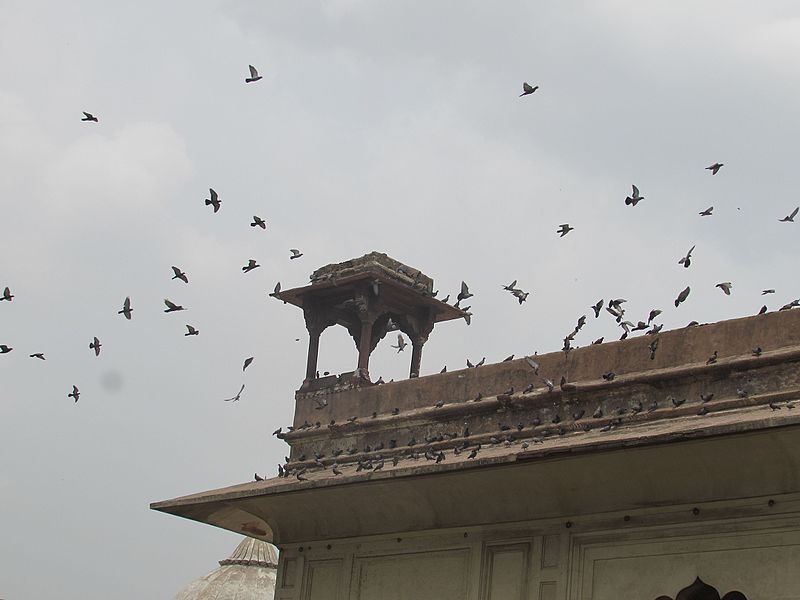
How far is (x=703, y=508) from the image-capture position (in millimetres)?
10281

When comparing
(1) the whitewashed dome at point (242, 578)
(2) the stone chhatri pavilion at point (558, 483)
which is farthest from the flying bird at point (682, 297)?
(1) the whitewashed dome at point (242, 578)

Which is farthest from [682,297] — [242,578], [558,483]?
[242,578]

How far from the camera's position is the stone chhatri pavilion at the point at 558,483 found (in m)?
9.96

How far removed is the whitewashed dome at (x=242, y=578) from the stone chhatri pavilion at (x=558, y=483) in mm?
9311

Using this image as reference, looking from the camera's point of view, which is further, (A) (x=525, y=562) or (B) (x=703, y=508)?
(A) (x=525, y=562)

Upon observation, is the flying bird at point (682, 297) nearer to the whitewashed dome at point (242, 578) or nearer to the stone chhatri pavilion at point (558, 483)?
the stone chhatri pavilion at point (558, 483)

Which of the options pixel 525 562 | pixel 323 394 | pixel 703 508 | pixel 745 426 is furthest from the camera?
pixel 323 394

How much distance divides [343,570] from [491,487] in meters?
2.30

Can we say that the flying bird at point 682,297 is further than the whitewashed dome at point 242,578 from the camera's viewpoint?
No

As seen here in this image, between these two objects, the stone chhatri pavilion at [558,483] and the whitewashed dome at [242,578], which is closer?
the stone chhatri pavilion at [558,483]

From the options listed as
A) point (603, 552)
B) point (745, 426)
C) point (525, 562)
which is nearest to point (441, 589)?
point (525, 562)

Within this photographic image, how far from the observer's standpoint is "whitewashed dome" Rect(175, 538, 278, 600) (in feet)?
78.1

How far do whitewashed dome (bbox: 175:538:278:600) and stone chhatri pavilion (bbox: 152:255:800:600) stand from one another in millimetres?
9311

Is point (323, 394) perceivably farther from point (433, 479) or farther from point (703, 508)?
point (703, 508)
